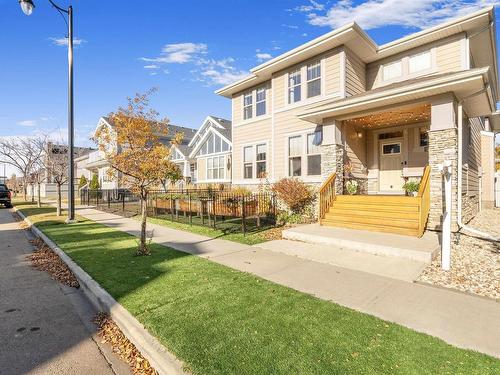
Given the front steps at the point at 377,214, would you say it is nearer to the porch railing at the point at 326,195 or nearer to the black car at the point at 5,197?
the porch railing at the point at 326,195

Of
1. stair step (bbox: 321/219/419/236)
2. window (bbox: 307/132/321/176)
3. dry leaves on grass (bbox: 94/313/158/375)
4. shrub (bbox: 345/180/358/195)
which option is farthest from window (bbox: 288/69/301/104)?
dry leaves on grass (bbox: 94/313/158/375)

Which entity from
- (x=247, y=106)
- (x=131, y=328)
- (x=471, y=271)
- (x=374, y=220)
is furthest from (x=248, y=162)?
(x=131, y=328)

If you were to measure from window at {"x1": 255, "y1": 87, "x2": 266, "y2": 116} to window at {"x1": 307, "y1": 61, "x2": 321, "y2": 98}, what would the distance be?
323 centimetres

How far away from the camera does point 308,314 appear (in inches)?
152

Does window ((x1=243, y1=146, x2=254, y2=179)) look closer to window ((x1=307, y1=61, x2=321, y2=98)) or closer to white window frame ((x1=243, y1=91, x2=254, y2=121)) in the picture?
white window frame ((x1=243, y1=91, x2=254, y2=121))

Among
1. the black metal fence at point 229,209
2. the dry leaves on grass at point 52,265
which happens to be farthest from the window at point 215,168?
the dry leaves on grass at point 52,265

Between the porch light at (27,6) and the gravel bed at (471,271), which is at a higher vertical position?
the porch light at (27,6)

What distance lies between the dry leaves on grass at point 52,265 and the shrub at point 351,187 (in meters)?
9.85

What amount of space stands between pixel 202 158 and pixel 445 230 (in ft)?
65.4

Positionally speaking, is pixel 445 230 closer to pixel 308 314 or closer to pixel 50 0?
pixel 308 314

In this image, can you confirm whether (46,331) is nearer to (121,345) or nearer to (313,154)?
(121,345)

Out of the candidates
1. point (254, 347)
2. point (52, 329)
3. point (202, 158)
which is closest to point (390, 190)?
point (254, 347)

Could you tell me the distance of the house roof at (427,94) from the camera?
8.19 meters

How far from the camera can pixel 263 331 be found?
11.3 ft
